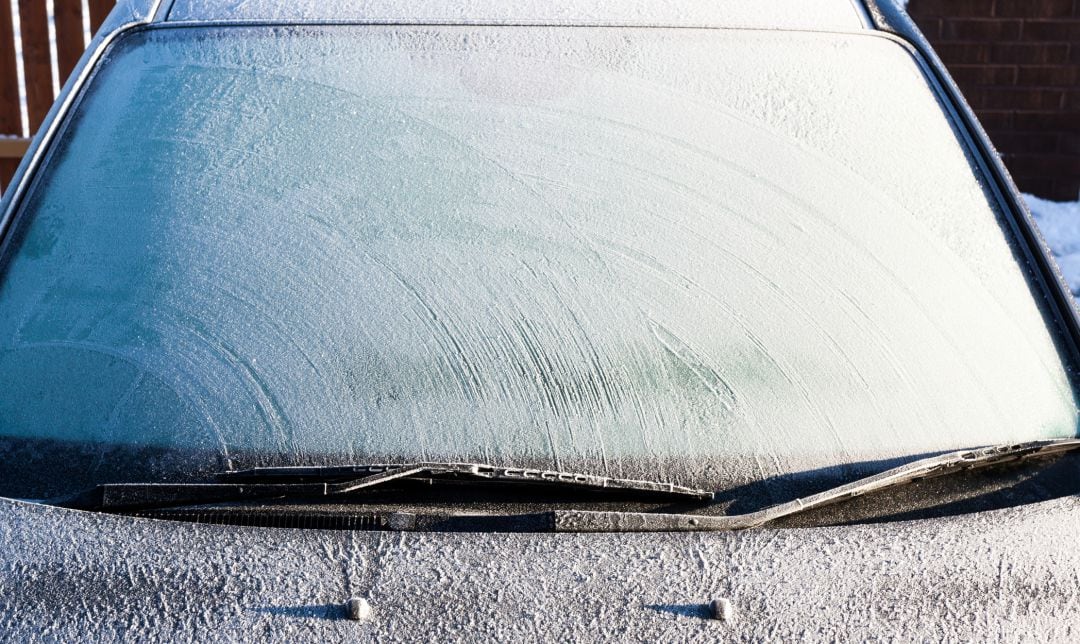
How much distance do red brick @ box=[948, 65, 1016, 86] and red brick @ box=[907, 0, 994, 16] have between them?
27 centimetres

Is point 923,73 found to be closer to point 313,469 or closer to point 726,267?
point 726,267

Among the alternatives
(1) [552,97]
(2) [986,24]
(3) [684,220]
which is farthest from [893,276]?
(2) [986,24]

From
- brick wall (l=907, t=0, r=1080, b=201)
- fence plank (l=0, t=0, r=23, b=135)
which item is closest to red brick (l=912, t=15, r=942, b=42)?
brick wall (l=907, t=0, r=1080, b=201)

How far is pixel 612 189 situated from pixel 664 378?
0.38m

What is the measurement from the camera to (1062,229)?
19.9ft

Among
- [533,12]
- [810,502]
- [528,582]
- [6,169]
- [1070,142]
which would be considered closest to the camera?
[528,582]

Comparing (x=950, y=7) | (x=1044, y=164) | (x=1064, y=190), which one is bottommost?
(x=1064, y=190)

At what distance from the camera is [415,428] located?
1.63 m

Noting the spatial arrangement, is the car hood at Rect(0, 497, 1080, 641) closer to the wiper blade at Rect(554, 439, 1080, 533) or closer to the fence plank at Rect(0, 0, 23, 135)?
the wiper blade at Rect(554, 439, 1080, 533)

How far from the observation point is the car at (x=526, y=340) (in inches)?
55.0

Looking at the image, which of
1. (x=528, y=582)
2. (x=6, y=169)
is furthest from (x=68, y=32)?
(x=528, y=582)

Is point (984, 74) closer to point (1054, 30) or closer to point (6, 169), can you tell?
point (1054, 30)

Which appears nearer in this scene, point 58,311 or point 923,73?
point 58,311

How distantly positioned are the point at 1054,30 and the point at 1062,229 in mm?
1006
